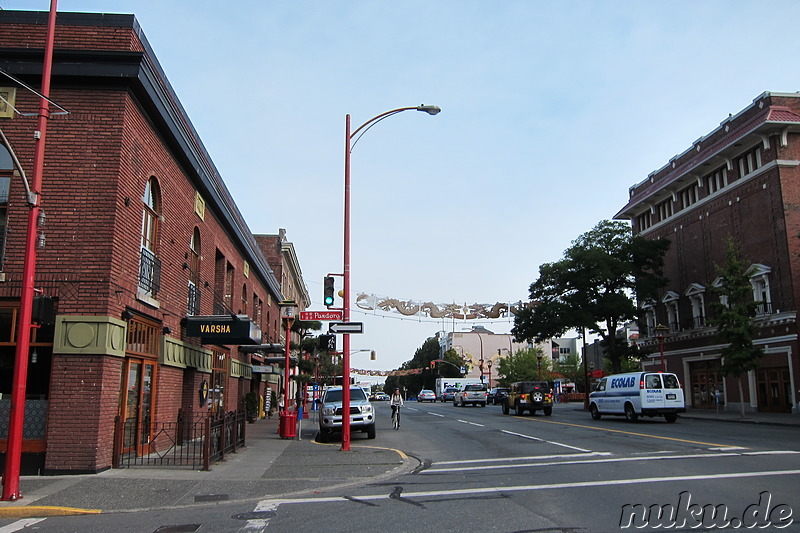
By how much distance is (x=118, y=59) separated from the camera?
12930 mm

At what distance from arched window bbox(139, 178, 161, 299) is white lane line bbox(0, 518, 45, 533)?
636 centimetres

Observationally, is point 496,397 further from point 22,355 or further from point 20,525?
point 20,525

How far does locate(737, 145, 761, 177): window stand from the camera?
3616 centimetres

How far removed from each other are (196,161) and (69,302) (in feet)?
22.1

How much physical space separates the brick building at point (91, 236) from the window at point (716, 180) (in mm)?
34758

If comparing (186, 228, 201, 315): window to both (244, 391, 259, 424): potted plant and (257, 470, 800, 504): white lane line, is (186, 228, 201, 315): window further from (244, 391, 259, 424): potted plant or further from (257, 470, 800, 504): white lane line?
(244, 391, 259, 424): potted plant

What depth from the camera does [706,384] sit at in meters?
41.3

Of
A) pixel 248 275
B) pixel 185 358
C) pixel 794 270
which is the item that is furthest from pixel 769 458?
pixel 794 270

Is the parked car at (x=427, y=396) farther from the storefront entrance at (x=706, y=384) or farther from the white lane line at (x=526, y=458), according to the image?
the white lane line at (x=526, y=458)

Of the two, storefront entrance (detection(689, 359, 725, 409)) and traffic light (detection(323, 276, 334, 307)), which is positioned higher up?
traffic light (detection(323, 276, 334, 307))

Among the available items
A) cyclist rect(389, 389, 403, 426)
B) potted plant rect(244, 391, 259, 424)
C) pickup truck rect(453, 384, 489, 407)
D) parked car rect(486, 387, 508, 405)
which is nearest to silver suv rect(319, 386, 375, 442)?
cyclist rect(389, 389, 403, 426)

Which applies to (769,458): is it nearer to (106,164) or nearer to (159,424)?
(159,424)

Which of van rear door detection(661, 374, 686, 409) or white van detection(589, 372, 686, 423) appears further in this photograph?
van rear door detection(661, 374, 686, 409)

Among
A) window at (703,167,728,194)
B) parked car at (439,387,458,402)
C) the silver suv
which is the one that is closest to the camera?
the silver suv
